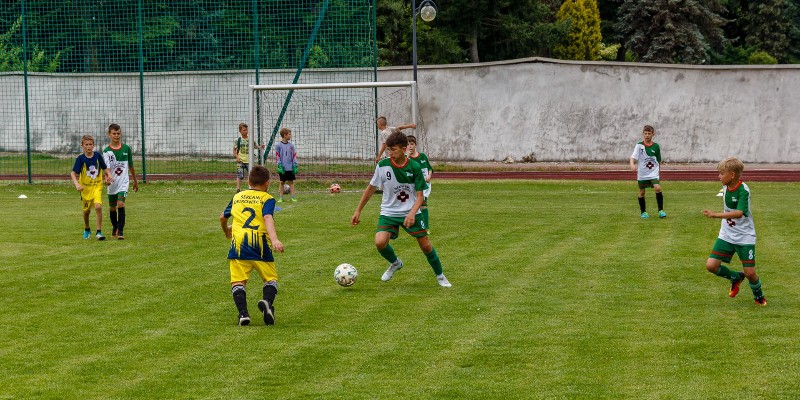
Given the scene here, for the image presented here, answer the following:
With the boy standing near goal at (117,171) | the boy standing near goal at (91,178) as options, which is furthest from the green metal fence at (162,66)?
the boy standing near goal at (91,178)

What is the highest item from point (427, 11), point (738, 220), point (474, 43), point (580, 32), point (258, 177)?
point (580, 32)

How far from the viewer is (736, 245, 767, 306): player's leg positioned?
11555mm

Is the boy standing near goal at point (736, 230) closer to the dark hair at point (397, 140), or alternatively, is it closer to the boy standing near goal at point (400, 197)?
the boy standing near goal at point (400, 197)

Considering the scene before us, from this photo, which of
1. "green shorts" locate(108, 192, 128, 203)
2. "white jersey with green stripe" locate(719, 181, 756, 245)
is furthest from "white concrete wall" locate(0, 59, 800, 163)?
"white jersey with green stripe" locate(719, 181, 756, 245)

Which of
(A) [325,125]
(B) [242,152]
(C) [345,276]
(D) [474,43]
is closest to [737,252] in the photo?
(C) [345,276]

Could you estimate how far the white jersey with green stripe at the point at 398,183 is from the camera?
1291 centimetres

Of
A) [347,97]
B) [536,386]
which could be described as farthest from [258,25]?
[536,386]

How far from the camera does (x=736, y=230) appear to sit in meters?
11.7

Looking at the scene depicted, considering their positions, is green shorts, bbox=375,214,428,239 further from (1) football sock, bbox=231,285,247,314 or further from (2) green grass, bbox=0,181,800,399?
(1) football sock, bbox=231,285,247,314

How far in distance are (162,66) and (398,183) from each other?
72.6ft

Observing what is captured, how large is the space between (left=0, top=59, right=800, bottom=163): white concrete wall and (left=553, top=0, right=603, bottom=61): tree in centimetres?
2021

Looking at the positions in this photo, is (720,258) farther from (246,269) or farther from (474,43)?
(474,43)

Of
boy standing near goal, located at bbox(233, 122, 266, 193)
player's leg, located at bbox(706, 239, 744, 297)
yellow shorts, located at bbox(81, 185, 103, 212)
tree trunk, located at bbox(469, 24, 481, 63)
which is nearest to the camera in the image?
player's leg, located at bbox(706, 239, 744, 297)

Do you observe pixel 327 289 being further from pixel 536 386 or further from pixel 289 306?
pixel 536 386
